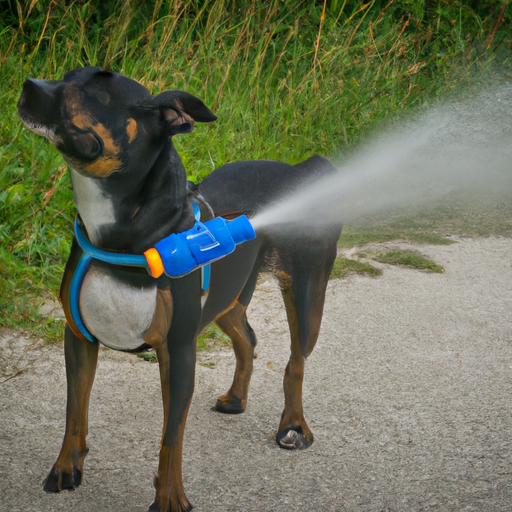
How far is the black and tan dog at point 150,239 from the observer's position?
1.99 m

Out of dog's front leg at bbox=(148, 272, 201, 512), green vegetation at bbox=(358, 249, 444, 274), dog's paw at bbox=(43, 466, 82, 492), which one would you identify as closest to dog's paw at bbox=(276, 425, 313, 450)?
dog's front leg at bbox=(148, 272, 201, 512)

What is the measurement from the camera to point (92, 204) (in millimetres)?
2139

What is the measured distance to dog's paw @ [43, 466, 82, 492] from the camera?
2.53 metres

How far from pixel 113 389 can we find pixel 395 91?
438 cm

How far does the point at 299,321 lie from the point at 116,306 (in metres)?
0.88

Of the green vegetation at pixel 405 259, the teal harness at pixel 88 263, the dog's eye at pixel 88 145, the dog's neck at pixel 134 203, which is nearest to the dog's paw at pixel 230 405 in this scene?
the teal harness at pixel 88 263

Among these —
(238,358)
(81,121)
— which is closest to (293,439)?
(238,358)

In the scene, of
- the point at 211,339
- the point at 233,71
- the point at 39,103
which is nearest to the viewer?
the point at 39,103

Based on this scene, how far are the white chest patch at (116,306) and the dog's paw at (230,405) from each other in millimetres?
970

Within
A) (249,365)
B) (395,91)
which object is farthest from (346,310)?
(395,91)

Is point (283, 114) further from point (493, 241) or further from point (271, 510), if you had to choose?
point (271, 510)

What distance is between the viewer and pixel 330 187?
296cm

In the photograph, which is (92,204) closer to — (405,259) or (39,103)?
(39,103)

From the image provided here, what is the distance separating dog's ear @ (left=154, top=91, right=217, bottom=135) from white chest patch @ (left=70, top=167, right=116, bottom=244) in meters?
0.27
